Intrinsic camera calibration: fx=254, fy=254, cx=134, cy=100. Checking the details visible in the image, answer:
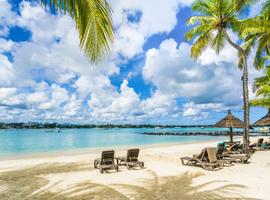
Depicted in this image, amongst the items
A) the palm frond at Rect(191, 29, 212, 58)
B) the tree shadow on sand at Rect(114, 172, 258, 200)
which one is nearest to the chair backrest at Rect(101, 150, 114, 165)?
the tree shadow on sand at Rect(114, 172, 258, 200)

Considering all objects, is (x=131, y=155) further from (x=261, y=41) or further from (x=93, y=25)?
(x=261, y=41)

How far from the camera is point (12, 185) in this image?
786 cm

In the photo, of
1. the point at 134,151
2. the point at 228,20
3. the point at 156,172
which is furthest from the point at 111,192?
the point at 228,20

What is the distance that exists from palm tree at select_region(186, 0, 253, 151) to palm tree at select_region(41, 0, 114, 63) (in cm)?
1216

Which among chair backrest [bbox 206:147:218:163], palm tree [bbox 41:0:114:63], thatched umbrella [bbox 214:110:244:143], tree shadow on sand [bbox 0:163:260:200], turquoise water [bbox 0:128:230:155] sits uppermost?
palm tree [bbox 41:0:114:63]

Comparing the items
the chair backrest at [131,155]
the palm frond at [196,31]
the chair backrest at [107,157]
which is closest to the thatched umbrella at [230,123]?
the palm frond at [196,31]

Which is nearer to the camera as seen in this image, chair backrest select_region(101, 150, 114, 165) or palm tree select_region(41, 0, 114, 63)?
palm tree select_region(41, 0, 114, 63)

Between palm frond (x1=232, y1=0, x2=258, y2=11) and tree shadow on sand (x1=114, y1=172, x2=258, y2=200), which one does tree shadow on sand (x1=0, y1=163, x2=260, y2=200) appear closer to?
tree shadow on sand (x1=114, y1=172, x2=258, y2=200)

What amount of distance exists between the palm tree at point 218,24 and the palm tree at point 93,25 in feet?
39.9

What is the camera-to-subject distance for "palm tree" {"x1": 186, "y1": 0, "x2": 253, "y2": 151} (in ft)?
46.5

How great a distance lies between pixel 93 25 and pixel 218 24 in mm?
12691

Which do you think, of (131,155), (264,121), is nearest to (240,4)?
(264,121)

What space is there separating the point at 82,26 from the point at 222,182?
6.06 metres

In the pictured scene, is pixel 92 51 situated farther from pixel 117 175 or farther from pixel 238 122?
pixel 238 122
